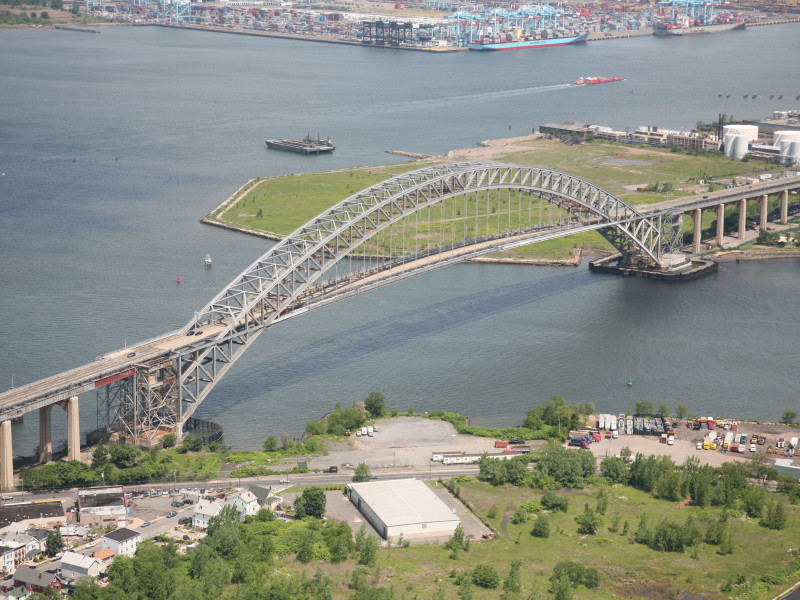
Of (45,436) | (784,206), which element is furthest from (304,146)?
(45,436)

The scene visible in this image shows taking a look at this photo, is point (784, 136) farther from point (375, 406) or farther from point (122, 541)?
point (122, 541)

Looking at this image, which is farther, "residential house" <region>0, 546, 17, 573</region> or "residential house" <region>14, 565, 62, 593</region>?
"residential house" <region>0, 546, 17, 573</region>

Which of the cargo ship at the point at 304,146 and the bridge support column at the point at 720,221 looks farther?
the cargo ship at the point at 304,146

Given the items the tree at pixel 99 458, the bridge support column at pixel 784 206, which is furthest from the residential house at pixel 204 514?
the bridge support column at pixel 784 206

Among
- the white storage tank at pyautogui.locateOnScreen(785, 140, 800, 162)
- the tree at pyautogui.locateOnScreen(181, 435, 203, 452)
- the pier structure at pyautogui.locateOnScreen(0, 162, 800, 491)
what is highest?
the white storage tank at pyautogui.locateOnScreen(785, 140, 800, 162)

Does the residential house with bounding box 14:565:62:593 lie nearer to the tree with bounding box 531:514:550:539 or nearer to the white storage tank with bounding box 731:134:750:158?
the tree with bounding box 531:514:550:539

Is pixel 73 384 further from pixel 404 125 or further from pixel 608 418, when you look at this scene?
pixel 404 125

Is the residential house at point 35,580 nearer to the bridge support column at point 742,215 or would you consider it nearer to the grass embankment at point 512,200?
the grass embankment at point 512,200

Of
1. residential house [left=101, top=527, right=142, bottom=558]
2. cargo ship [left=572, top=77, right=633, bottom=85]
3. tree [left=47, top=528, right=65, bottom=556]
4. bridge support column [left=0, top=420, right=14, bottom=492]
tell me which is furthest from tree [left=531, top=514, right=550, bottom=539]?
cargo ship [left=572, top=77, right=633, bottom=85]
